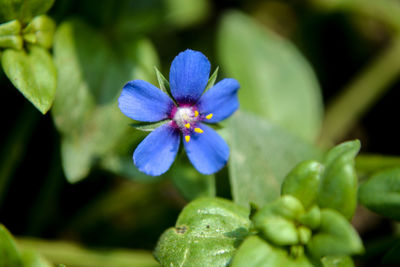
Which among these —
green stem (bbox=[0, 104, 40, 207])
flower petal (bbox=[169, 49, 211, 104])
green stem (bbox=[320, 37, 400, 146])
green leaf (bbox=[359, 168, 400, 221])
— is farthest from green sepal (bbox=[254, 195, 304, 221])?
green stem (bbox=[320, 37, 400, 146])

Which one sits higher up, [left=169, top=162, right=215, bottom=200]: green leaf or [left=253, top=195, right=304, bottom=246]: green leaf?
[left=253, top=195, right=304, bottom=246]: green leaf

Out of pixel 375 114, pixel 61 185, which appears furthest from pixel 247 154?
pixel 375 114

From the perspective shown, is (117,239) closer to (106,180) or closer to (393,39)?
(106,180)

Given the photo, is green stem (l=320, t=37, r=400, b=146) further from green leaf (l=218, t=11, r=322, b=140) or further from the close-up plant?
green leaf (l=218, t=11, r=322, b=140)

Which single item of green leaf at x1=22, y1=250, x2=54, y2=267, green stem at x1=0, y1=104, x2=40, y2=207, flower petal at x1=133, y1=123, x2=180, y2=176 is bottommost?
green stem at x1=0, y1=104, x2=40, y2=207

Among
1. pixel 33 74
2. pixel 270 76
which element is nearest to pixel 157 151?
pixel 33 74

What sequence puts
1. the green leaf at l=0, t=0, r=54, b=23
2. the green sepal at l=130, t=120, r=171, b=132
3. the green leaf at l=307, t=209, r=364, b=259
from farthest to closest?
the green leaf at l=0, t=0, r=54, b=23 → the green sepal at l=130, t=120, r=171, b=132 → the green leaf at l=307, t=209, r=364, b=259

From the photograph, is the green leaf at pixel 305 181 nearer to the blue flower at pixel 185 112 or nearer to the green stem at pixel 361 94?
the blue flower at pixel 185 112
